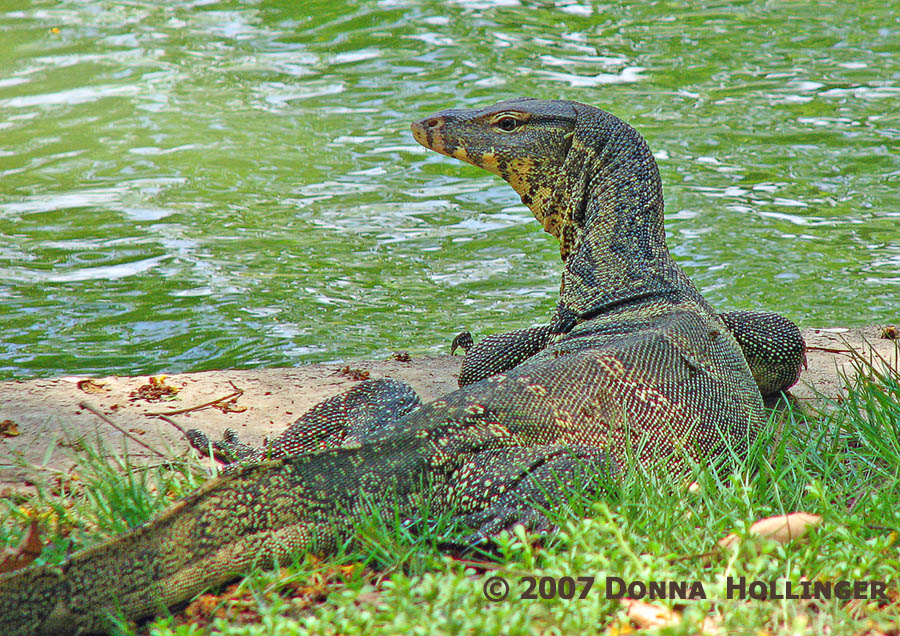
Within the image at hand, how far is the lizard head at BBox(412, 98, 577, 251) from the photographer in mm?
4938

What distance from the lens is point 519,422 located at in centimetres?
338

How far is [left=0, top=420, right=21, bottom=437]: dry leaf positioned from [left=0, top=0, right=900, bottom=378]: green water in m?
1.72

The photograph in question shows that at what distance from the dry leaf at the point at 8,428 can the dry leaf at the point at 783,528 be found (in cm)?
319

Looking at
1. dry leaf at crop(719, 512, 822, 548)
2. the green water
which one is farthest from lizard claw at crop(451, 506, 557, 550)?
the green water

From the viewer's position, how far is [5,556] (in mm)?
2828

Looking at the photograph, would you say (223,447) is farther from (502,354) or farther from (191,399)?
(502,354)

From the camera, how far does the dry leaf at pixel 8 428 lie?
4.46 metres

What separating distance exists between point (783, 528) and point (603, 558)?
553 mm

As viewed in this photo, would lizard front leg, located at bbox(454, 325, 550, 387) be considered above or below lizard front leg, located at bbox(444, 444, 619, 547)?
below

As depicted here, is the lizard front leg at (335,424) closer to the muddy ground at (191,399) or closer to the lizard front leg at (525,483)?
the muddy ground at (191,399)

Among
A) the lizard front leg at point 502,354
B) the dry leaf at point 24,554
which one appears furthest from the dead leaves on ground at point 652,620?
the lizard front leg at point 502,354

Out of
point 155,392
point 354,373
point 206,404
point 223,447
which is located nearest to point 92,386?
point 155,392

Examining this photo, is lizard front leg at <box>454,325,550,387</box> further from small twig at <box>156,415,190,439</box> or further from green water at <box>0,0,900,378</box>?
green water at <box>0,0,900,378</box>

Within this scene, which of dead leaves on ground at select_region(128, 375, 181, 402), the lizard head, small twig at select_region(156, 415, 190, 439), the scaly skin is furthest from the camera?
dead leaves on ground at select_region(128, 375, 181, 402)
